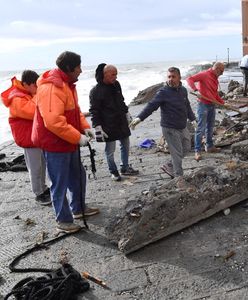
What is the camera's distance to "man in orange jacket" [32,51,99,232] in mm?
4156

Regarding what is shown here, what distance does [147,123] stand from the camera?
501 inches

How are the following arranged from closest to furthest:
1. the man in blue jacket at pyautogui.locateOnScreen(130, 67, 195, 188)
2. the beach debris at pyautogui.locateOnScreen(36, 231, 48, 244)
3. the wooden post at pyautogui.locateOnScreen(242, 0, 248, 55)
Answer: the beach debris at pyautogui.locateOnScreen(36, 231, 48, 244) < the man in blue jacket at pyautogui.locateOnScreen(130, 67, 195, 188) < the wooden post at pyautogui.locateOnScreen(242, 0, 248, 55)

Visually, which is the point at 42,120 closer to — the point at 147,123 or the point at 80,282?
the point at 80,282

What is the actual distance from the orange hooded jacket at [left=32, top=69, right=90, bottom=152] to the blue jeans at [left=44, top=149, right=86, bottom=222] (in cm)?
12

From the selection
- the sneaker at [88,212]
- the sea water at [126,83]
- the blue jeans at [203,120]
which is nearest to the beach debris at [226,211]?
the sneaker at [88,212]

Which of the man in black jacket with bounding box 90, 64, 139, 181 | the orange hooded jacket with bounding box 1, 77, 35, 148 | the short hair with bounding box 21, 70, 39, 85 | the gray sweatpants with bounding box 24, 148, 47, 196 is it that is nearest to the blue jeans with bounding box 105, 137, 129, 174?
the man in black jacket with bounding box 90, 64, 139, 181

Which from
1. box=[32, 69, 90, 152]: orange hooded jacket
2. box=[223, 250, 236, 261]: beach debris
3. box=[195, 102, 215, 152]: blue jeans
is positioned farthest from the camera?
box=[195, 102, 215, 152]: blue jeans

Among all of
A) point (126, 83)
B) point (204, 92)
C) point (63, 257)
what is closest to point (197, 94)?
point (204, 92)

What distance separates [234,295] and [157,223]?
3.77ft

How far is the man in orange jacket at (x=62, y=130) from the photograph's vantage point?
164 inches

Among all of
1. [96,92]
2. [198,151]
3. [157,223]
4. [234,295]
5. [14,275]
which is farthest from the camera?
[198,151]

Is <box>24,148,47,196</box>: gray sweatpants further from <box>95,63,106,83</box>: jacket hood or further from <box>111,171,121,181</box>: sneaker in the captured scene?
<box>95,63,106,83</box>: jacket hood

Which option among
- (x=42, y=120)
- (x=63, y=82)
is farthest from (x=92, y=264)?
(x=63, y=82)

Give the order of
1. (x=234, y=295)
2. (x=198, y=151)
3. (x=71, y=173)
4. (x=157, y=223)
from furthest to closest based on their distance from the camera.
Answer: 1. (x=198, y=151)
2. (x=71, y=173)
3. (x=157, y=223)
4. (x=234, y=295)
